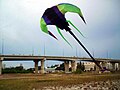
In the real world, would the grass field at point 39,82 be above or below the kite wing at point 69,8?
below

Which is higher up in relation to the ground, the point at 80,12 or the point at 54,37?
the point at 80,12

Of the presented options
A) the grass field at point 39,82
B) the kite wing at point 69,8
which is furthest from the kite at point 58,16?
the grass field at point 39,82

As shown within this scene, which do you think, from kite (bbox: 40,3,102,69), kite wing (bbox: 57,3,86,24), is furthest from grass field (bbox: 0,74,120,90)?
kite wing (bbox: 57,3,86,24)

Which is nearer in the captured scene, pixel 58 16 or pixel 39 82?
pixel 58 16

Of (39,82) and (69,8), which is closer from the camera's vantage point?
(69,8)

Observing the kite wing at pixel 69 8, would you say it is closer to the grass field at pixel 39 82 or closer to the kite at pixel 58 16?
the kite at pixel 58 16

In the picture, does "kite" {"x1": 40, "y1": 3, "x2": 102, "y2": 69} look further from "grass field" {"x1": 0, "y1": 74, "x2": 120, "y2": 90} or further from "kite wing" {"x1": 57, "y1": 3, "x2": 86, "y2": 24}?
"grass field" {"x1": 0, "y1": 74, "x2": 120, "y2": 90}

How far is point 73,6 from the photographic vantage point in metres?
7.69

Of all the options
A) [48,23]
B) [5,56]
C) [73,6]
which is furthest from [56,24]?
[5,56]

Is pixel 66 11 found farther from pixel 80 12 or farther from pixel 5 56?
pixel 5 56

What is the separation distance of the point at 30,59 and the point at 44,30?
19.6 meters

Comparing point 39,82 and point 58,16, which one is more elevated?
point 58,16

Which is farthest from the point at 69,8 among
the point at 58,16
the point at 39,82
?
the point at 39,82

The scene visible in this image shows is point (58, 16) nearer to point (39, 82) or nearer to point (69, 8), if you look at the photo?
point (69, 8)
